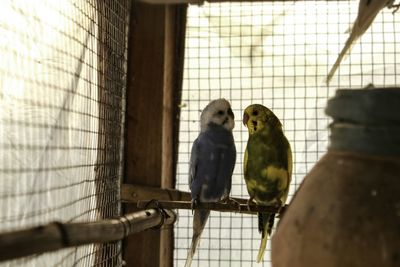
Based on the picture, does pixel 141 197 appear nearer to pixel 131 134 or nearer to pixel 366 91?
pixel 131 134

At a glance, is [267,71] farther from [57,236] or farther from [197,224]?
[57,236]

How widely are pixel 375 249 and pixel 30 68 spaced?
0.59 meters

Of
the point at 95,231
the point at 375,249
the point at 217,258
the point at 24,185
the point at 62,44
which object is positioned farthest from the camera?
the point at 217,258

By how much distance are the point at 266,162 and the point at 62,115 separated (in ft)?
1.51

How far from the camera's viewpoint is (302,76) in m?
1.42

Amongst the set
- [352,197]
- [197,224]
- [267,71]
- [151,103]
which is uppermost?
[267,71]

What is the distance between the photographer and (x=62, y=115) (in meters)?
0.89

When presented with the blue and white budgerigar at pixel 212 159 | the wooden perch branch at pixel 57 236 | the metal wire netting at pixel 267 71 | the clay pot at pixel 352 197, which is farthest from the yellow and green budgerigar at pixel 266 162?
the clay pot at pixel 352 197

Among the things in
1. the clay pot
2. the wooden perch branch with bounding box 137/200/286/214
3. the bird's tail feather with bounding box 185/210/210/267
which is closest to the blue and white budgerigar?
the bird's tail feather with bounding box 185/210/210/267

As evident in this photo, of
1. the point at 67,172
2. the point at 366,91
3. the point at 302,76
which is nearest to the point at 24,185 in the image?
the point at 67,172

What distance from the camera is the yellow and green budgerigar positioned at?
112 centimetres

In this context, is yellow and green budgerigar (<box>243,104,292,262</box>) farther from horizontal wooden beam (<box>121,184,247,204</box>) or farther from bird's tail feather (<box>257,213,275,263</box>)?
horizontal wooden beam (<box>121,184,247,204</box>)

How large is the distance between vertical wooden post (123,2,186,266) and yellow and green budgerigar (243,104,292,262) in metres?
0.20

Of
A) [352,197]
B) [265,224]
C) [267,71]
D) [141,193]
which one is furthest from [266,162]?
[352,197]
